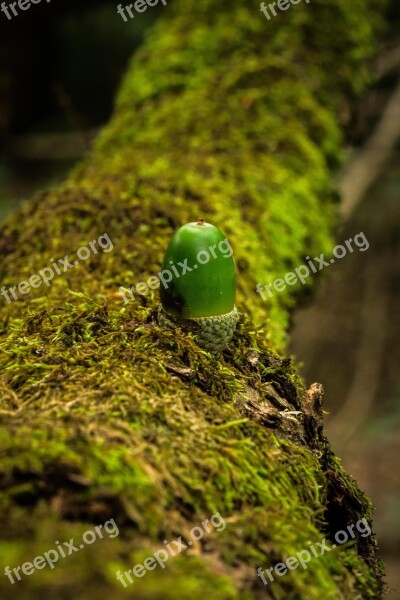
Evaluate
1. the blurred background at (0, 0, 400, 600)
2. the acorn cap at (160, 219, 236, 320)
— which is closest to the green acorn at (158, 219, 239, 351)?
the acorn cap at (160, 219, 236, 320)

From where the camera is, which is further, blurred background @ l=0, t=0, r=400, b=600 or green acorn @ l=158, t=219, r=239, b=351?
blurred background @ l=0, t=0, r=400, b=600

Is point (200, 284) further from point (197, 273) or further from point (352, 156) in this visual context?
point (352, 156)

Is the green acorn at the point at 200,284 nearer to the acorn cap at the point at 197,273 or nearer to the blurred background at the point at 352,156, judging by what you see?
the acorn cap at the point at 197,273

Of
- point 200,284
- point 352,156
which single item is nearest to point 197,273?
point 200,284

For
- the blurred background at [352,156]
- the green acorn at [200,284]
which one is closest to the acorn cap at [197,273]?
the green acorn at [200,284]

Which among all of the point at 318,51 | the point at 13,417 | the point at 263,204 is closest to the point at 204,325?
the point at 13,417

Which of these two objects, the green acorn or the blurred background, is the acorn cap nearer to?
the green acorn
